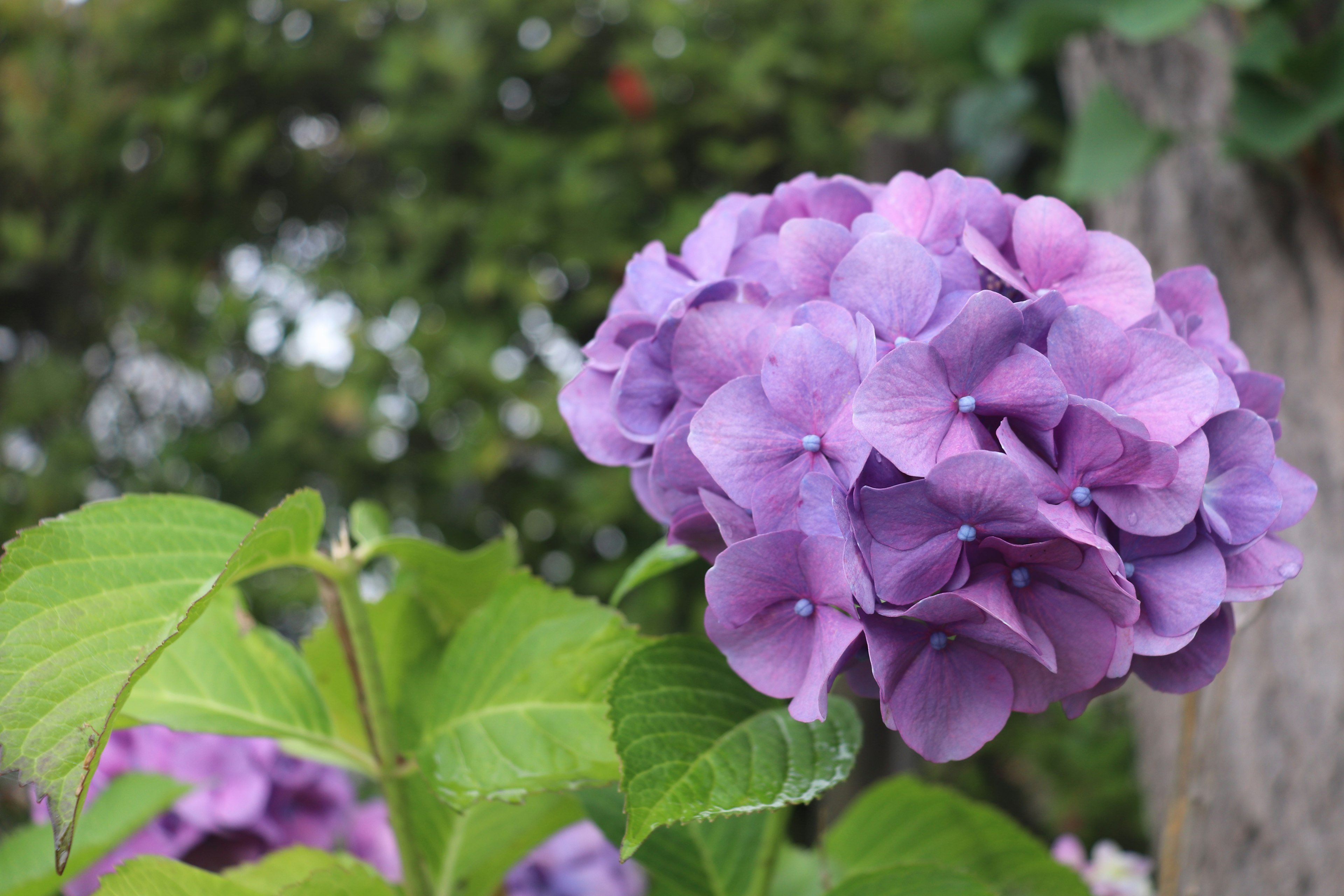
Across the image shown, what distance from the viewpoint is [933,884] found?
55 centimetres

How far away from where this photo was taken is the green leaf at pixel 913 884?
21.2 inches

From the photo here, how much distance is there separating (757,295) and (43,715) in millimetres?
385

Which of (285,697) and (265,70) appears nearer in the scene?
(285,697)

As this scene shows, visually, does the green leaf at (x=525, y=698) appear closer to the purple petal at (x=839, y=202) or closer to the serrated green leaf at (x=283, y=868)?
the serrated green leaf at (x=283, y=868)

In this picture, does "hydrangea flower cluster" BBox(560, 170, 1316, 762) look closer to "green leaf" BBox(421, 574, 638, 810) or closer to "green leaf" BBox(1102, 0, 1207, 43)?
"green leaf" BBox(421, 574, 638, 810)

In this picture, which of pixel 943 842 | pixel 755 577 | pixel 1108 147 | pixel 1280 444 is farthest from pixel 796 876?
pixel 1108 147

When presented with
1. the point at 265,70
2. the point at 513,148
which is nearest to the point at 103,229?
the point at 265,70

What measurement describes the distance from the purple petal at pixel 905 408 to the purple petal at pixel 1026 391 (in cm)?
2

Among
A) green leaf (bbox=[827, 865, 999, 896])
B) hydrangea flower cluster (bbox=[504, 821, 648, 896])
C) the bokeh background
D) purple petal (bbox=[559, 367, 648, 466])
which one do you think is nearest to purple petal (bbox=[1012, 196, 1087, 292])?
purple petal (bbox=[559, 367, 648, 466])

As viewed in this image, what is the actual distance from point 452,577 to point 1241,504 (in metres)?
0.47

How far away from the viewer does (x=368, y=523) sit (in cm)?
64

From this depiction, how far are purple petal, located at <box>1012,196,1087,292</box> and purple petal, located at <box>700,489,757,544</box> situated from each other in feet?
0.63

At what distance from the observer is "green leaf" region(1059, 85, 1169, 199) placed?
1.35 m

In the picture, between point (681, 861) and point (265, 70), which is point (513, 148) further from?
point (681, 861)
